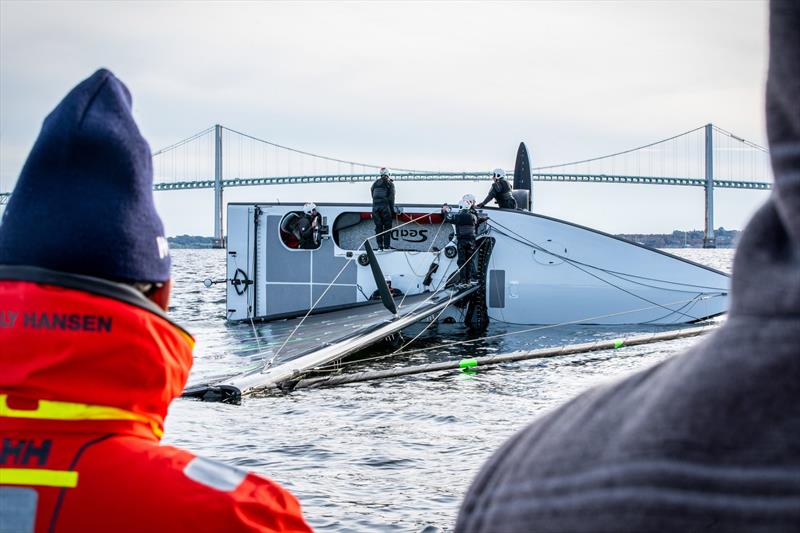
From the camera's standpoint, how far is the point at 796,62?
0.63m

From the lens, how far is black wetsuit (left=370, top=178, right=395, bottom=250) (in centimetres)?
1655

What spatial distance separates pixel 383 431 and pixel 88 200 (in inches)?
252

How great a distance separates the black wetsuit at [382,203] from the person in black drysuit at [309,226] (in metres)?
1.22

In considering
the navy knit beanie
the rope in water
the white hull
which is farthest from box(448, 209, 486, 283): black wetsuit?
the navy knit beanie

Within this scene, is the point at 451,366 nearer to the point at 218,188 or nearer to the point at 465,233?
the point at 465,233

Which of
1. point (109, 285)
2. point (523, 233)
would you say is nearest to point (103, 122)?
point (109, 285)

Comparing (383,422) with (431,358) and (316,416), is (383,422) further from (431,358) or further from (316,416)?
(431,358)

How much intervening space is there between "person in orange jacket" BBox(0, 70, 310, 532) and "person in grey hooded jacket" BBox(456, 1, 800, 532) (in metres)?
0.78

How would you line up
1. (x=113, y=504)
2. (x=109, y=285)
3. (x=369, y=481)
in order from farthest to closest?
1. (x=369, y=481)
2. (x=109, y=285)
3. (x=113, y=504)

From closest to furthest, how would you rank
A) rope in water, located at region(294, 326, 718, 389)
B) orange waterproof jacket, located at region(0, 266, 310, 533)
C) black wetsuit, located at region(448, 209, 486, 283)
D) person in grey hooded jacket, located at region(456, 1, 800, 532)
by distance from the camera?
person in grey hooded jacket, located at region(456, 1, 800, 532), orange waterproof jacket, located at region(0, 266, 310, 533), rope in water, located at region(294, 326, 718, 389), black wetsuit, located at region(448, 209, 486, 283)

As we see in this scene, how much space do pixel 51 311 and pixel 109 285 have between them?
0.33 ft

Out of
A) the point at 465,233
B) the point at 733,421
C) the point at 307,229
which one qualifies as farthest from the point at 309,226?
the point at 733,421

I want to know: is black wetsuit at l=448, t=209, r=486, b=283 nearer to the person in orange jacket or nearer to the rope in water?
the rope in water

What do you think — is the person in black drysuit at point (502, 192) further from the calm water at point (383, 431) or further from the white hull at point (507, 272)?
the calm water at point (383, 431)
